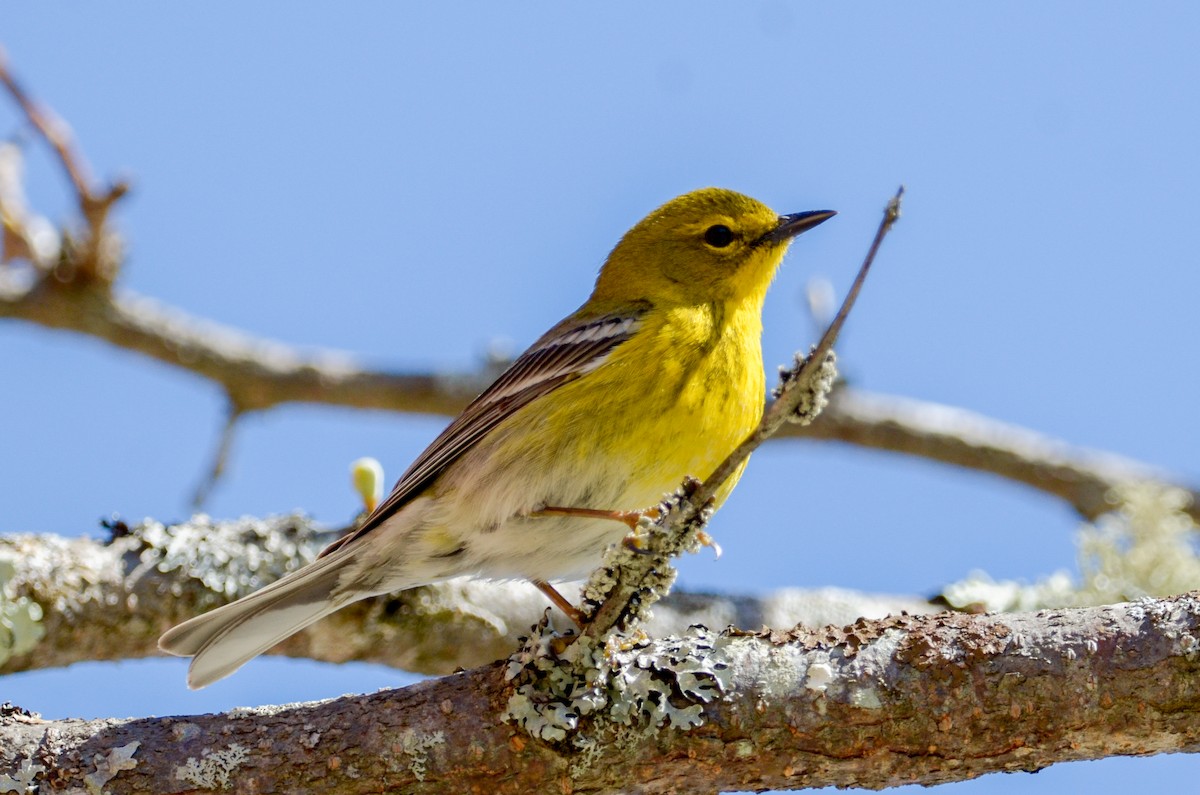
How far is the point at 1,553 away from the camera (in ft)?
16.7

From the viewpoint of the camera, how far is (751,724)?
368cm

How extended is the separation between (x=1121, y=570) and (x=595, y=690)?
10.1 feet

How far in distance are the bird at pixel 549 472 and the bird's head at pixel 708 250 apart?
30cm

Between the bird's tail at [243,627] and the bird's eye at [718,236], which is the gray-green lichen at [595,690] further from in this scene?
the bird's eye at [718,236]

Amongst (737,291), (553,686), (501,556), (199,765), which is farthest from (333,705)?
(737,291)

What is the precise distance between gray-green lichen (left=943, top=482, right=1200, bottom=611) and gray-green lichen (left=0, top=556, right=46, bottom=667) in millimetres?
4044

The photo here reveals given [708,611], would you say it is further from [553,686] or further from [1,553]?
[1,553]

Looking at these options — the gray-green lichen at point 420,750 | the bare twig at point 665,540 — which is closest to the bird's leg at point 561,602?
the bare twig at point 665,540

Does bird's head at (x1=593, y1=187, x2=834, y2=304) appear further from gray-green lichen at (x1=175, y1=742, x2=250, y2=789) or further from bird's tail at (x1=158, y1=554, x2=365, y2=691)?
gray-green lichen at (x1=175, y1=742, x2=250, y2=789)

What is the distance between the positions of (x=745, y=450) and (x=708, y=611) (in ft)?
9.82

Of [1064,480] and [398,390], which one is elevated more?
[398,390]

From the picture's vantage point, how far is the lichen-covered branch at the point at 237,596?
512cm

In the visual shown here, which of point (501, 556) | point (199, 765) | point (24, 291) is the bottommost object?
point (199, 765)

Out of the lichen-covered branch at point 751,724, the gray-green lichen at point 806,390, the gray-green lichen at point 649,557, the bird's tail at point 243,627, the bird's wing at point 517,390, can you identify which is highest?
the bird's wing at point 517,390
